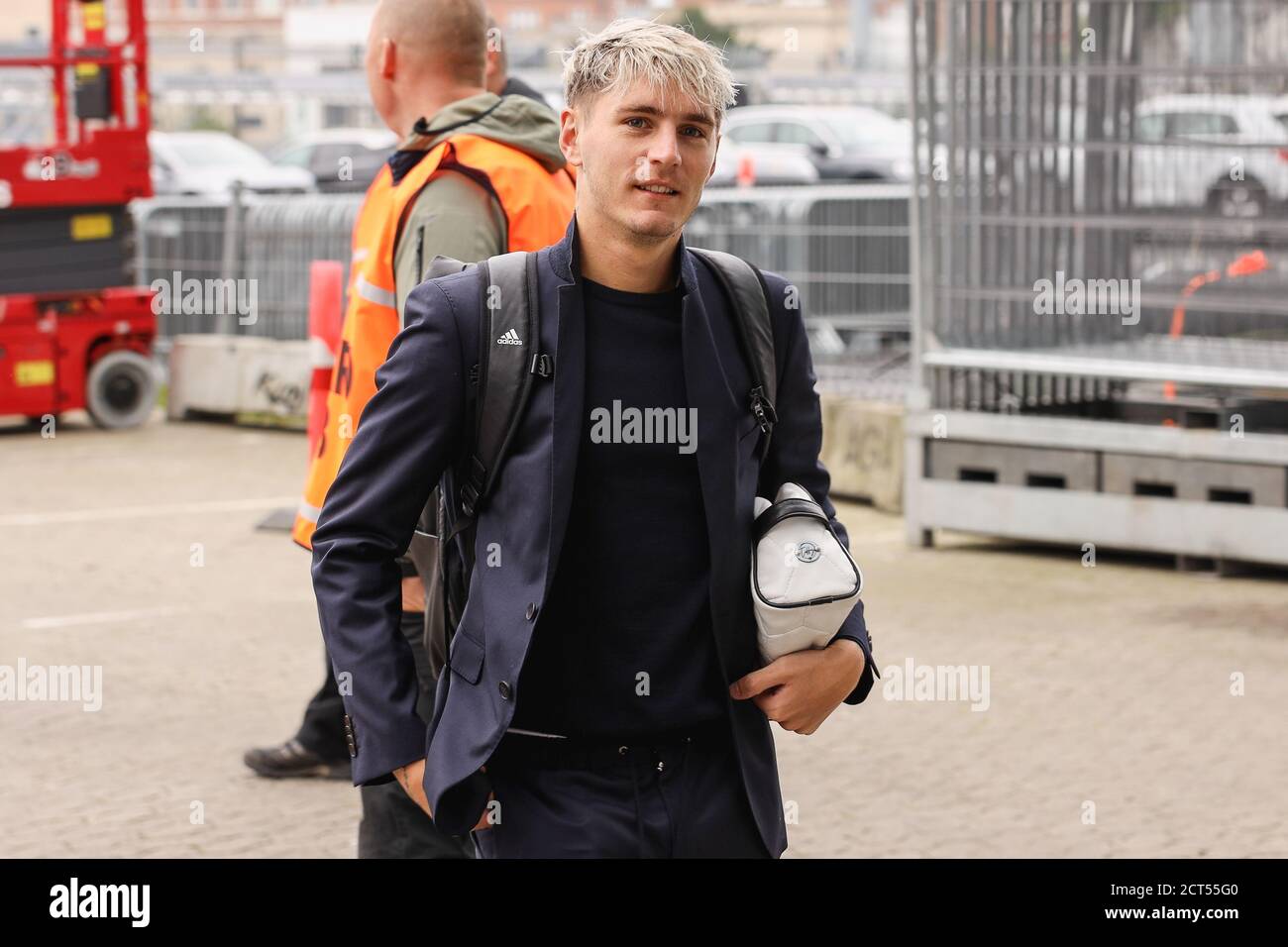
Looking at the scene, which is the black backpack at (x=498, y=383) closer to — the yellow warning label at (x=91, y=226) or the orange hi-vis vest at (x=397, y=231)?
the orange hi-vis vest at (x=397, y=231)

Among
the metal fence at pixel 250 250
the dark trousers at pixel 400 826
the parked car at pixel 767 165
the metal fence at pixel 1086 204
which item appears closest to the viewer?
the dark trousers at pixel 400 826

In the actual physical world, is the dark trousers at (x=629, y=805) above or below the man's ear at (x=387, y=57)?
below

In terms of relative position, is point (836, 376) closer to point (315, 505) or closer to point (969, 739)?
point (969, 739)

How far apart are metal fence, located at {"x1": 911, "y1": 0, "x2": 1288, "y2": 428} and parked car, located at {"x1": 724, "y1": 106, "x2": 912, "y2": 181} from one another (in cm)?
1997

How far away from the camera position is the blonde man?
305cm

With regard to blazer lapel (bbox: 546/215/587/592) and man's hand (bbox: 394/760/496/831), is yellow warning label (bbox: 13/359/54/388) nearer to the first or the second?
man's hand (bbox: 394/760/496/831)

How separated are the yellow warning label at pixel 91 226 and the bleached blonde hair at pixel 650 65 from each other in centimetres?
1183

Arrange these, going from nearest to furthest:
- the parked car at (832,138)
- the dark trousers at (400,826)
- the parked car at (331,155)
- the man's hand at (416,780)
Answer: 1. the man's hand at (416,780)
2. the dark trousers at (400,826)
3. the parked car at (331,155)
4. the parked car at (832,138)

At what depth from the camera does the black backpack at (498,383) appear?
3.07 meters

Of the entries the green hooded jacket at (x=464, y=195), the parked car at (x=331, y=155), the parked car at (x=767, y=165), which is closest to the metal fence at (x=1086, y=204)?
the green hooded jacket at (x=464, y=195)

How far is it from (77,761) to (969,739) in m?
2.84

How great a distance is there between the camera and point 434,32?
478cm

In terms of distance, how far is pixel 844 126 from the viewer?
32.5 meters

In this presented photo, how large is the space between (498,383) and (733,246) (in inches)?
413
